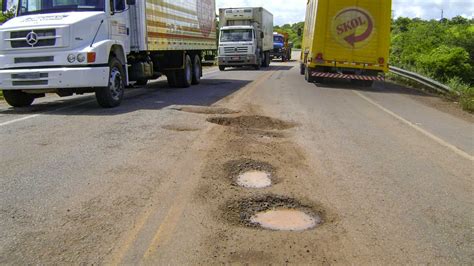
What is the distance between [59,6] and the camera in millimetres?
10523

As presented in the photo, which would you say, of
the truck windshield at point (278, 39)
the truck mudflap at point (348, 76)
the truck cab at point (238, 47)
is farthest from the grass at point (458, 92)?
the truck windshield at point (278, 39)

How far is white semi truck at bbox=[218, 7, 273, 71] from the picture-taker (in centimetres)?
2905

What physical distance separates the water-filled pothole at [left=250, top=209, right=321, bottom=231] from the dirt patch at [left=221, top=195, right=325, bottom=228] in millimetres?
47

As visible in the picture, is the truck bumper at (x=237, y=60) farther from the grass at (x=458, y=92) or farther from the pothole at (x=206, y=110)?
the pothole at (x=206, y=110)

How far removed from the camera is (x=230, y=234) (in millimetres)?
4031

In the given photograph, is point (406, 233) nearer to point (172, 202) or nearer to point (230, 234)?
point (230, 234)

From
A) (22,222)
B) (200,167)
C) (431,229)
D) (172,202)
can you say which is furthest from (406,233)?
(22,222)

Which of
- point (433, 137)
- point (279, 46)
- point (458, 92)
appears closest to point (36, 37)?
point (433, 137)

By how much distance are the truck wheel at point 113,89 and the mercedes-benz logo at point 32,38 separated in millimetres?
1522

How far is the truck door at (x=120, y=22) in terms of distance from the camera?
36.3 feet

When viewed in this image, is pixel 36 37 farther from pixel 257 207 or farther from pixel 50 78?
pixel 257 207

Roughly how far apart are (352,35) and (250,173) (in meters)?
12.4

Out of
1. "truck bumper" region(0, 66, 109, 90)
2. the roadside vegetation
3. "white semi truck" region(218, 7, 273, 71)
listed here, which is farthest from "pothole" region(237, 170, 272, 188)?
"white semi truck" region(218, 7, 273, 71)

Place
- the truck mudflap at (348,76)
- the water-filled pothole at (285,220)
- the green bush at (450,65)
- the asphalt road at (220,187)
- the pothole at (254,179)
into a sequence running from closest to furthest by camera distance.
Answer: the asphalt road at (220,187) → the water-filled pothole at (285,220) → the pothole at (254,179) → the truck mudflap at (348,76) → the green bush at (450,65)
